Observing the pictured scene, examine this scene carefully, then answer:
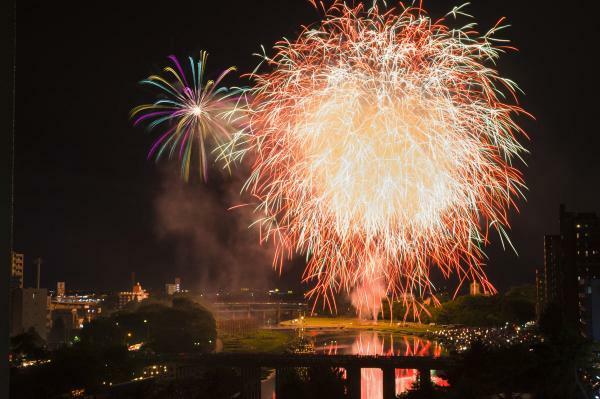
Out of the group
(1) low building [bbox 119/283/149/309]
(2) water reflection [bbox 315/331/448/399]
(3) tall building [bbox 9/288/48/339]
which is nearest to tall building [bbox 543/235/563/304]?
(2) water reflection [bbox 315/331/448/399]

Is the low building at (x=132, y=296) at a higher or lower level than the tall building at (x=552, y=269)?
lower

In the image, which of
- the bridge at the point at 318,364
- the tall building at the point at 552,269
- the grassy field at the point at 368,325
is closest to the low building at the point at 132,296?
the grassy field at the point at 368,325

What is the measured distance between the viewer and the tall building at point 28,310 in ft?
137

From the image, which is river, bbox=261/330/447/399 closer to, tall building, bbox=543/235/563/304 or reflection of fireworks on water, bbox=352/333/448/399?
reflection of fireworks on water, bbox=352/333/448/399

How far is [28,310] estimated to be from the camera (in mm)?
43406

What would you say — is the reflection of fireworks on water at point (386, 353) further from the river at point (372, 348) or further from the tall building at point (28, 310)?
the tall building at point (28, 310)

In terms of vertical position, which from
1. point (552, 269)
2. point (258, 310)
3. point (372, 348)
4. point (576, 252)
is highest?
point (576, 252)

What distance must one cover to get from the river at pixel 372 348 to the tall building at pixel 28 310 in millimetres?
17064

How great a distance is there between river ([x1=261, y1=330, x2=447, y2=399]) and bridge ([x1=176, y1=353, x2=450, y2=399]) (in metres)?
1.58

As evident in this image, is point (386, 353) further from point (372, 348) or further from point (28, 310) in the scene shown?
point (28, 310)

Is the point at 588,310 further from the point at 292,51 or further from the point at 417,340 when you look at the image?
the point at 417,340

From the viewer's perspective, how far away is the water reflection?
32.3 metres

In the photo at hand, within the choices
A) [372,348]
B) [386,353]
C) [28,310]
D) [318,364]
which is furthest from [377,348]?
[28,310]

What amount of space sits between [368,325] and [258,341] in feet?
59.9
